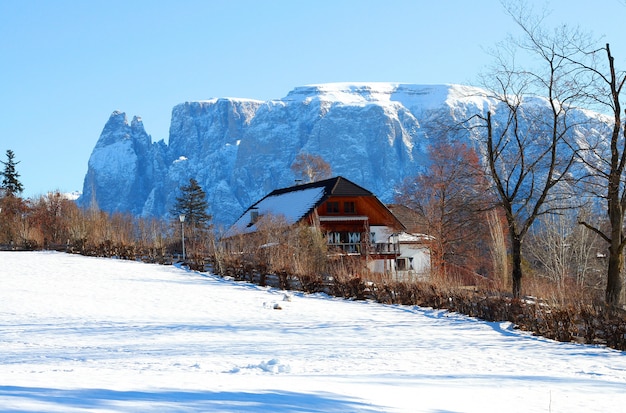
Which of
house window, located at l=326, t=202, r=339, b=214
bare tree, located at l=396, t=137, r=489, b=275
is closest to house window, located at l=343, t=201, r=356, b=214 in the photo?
house window, located at l=326, t=202, r=339, b=214

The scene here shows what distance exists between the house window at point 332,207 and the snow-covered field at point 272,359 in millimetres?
20993

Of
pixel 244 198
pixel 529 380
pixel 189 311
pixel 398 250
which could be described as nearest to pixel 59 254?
pixel 398 250

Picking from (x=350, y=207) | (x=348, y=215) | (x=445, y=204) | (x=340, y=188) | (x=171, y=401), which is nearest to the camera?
(x=171, y=401)

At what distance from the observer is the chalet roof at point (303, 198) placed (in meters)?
44.8

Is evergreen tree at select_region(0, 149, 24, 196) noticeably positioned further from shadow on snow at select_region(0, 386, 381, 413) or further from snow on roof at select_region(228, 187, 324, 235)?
shadow on snow at select_region(0, 386, 381, 413)

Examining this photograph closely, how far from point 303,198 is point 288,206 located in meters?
1.56

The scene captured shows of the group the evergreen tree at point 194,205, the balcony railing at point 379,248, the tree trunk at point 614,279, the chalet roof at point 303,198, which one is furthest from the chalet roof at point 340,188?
the evergreen tree at point 194,205

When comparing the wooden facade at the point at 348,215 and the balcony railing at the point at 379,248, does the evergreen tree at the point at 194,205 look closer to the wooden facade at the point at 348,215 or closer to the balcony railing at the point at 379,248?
the wooden facade at the point at 348,215

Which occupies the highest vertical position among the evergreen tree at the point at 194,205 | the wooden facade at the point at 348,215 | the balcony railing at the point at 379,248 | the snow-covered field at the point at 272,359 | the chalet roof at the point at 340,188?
the evergreen tree at the point at 194,205

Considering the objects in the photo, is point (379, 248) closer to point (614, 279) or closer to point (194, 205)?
point (614, 279)

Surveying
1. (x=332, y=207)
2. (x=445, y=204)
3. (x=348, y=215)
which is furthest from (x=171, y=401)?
(x=348, y=215)

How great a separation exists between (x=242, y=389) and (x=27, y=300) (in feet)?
55.2

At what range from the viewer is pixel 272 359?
1080 centimetres

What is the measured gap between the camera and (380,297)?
24.1 meters
